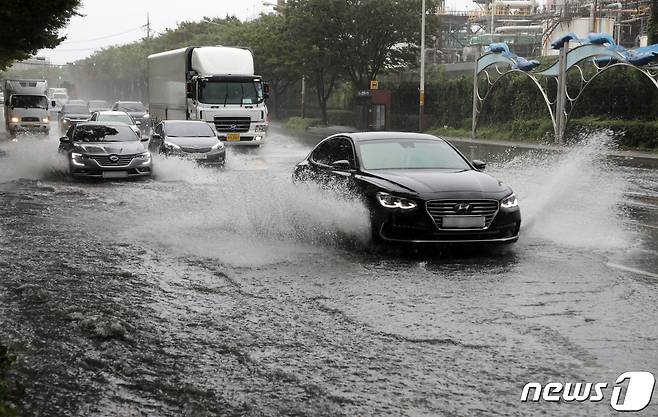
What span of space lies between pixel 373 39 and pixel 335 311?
4850cm

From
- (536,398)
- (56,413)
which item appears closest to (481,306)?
(536,398)

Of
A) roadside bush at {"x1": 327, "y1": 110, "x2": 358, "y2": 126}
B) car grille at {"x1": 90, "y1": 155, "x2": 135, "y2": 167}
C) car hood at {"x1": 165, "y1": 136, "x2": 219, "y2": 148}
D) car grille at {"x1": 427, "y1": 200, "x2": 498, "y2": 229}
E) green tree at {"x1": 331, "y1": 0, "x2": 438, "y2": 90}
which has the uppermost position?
green tree at {"x1": 331, "y1": 0, "x2": 438, "y2": 90}

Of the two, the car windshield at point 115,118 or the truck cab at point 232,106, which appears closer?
the truck cab at point 232,106

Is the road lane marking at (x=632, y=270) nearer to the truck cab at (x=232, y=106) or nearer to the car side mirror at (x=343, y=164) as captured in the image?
the car side mirror at (x=343, y=164)

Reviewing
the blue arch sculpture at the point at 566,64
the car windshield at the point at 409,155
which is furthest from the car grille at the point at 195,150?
the blue arch sculpture at the point at 566,64

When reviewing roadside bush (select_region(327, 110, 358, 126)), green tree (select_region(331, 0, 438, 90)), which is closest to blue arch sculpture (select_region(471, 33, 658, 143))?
green tree (select_region(331, 0, 438, 90))

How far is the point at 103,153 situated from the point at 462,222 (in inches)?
485

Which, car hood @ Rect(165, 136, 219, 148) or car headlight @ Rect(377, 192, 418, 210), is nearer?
car headlight @ Rect(377, 192, 418, 210)

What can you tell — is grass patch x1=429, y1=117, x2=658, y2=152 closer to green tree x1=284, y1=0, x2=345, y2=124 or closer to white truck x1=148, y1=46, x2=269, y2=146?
green tree x1=284, y1=0, x2=345, y2=124

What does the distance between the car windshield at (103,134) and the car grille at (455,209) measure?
42.0 feet

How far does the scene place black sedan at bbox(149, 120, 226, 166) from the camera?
76.1ft

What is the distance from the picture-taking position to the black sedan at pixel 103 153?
65.3ft

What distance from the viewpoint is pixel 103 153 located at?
2008 centimetres

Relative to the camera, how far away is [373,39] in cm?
5447
